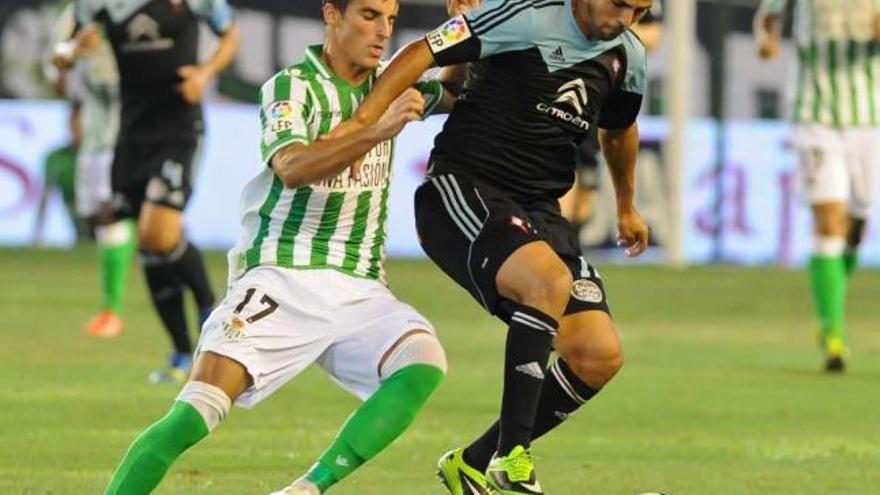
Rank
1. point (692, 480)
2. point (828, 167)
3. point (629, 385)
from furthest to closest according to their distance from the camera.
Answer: point (828, 167)
point (629, 385)
point (692, 480)

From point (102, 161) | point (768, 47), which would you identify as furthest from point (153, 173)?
point (768, 47)

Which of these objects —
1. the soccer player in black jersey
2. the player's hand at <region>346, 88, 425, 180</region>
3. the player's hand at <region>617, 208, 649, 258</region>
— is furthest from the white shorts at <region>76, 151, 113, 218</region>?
the player's hand at <region>346, 88, 425, 180</region>

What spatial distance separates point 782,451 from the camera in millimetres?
9836

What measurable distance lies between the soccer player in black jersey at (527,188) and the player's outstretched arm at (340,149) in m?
0.73

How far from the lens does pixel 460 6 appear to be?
848 cm

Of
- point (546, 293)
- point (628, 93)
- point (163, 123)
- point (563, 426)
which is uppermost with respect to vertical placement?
point (628, 93)

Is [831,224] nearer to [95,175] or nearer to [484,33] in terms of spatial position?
[95,175]

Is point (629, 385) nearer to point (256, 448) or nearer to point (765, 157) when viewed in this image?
point (256, 448)

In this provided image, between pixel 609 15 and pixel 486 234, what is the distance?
0.83m

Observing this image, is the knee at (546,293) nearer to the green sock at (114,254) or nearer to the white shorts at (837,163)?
the white shorts at (837,163)

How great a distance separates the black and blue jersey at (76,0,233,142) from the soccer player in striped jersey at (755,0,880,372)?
3347 mm

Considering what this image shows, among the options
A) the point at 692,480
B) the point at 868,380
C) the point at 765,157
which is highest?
the point at 692,480

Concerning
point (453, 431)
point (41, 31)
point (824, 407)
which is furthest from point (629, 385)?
point (41, 31)

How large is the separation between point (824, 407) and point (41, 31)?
1328 centimetres
